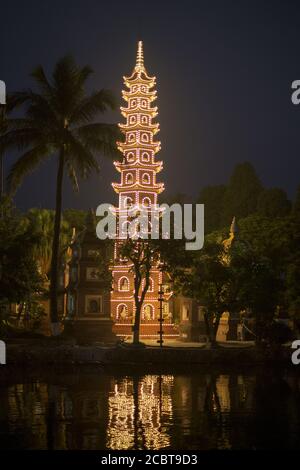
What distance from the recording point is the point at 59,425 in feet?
51.9

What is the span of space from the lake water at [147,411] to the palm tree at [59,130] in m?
8.46

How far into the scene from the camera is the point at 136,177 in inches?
1983

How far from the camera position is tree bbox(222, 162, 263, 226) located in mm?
69250

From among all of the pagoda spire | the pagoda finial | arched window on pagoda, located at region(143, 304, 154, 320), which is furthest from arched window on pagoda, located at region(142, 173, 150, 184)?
arched window on pagoda, located at region(143, 304, 154, 320)

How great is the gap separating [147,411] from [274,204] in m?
49.0

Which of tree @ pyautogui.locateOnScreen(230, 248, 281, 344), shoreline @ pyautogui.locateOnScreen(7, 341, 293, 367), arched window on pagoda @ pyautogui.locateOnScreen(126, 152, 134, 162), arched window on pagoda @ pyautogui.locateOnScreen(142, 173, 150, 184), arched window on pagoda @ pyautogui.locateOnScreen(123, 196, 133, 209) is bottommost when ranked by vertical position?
shoreline @ pyautogui.locateOnScreen(7, 341, 293, 367)

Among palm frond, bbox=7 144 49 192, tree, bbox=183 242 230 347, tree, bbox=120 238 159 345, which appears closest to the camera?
palm frond, bbox=7 144 49 192

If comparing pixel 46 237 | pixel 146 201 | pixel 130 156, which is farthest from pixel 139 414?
pixel 46 237

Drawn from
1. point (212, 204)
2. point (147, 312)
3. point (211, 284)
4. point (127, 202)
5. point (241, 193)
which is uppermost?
point (241, 193)

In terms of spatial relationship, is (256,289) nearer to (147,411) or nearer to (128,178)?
(147,411)

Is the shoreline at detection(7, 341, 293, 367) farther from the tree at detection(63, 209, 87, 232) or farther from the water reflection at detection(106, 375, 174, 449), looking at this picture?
the tree at detection(63, 209, 87, 232)

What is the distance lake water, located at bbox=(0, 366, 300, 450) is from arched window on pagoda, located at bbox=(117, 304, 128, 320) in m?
20.7

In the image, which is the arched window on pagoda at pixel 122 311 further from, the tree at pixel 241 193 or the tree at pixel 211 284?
the tree at pixel 241 193

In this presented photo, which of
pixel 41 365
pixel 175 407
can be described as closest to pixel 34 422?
pixel 175 407
